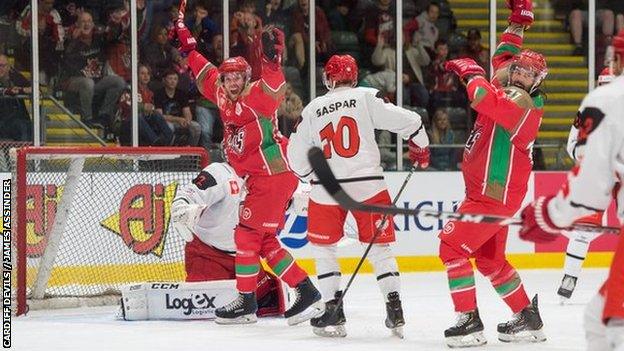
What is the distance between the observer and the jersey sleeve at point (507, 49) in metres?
6.27

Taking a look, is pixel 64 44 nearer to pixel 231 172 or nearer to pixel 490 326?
pixel 231 172

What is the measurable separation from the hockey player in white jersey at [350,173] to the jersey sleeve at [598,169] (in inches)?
92.6

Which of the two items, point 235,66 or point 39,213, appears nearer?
point 235,66

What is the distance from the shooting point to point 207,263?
23.4ft

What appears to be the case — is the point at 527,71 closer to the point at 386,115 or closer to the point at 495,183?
the point at 495,183

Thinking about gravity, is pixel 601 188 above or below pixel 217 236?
above

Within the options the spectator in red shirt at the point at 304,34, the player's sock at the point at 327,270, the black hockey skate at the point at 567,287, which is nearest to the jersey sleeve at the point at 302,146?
the player's sock at the point at 327,270

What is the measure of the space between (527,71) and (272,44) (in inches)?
47.2

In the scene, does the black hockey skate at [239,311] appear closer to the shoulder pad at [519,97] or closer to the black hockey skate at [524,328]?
the black hockey skate at [524,328]

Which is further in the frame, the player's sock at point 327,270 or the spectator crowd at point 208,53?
the spectator crowd at point 208,53

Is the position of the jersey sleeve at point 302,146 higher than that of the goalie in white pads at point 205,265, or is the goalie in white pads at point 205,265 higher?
the jersey sleeve at point 302,146

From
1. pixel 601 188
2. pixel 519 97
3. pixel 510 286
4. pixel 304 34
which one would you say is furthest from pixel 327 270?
pixel 304 34

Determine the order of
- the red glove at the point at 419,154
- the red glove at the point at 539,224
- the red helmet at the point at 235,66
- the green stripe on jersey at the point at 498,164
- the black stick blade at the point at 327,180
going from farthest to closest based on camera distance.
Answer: the red helmet at the point at 235,66 → the red glove at the point at 419,154 → the green stripe on jersey at the point at 498,164 → the black stick blade at the point at 327,180 → the red glove at the point at 539,224

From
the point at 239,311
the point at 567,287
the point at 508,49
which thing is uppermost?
the point at 508,49
